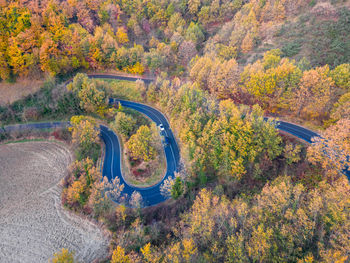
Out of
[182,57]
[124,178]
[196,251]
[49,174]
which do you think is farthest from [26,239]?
[182,57]

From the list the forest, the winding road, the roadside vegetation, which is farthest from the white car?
the roadside vegetation

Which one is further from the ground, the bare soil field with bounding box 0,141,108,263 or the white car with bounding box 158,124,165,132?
the white car with bounding box 158,124,165,132

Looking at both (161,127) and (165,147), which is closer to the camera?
(165,147)

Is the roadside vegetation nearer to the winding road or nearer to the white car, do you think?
the winding road

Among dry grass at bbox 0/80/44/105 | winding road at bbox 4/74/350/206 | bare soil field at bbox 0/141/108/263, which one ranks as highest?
dry grass at bbox 0/80/44/105

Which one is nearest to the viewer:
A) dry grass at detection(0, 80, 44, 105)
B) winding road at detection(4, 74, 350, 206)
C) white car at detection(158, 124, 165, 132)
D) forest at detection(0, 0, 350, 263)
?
forest at detection(0, 0, 350, 263)

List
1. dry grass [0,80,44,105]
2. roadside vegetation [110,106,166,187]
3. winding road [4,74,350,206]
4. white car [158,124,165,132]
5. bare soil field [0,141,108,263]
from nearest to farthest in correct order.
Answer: bare soil field [0,141,108,263], winding road [4,74,350,206], roadside vegetation [110,106,166,187], white car [158,124,165,132], dry grass [0,80,44,105]

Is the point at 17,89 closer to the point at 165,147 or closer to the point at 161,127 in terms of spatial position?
the point at 161,127

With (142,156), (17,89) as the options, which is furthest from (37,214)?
(17,89)
